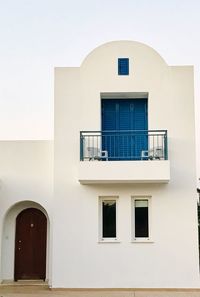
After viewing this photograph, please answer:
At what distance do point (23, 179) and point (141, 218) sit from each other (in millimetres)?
4144

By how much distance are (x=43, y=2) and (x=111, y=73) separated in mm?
3234

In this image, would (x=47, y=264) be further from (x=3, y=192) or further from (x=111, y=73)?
(x=111, y=73)

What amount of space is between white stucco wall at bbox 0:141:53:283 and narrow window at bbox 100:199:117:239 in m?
1.85

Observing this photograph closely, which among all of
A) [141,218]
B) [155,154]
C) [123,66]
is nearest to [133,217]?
[141,218]

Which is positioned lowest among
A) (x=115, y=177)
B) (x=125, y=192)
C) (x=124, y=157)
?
(x=125, y=192)

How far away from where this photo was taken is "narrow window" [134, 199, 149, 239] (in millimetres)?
16203

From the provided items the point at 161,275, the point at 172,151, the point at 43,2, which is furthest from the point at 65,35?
the point at 161,275

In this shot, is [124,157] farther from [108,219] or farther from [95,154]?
[108,219]

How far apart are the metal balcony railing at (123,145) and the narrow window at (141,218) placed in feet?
4.73

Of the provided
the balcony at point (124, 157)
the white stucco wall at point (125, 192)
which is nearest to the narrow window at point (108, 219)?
the white stucco wall at point (125, 192)

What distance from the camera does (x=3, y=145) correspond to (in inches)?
685

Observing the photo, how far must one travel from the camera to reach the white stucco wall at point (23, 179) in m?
17.1

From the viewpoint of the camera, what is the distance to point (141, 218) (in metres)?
16.3

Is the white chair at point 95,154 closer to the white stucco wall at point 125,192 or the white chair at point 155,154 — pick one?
the white stucco wall at point 125,192
